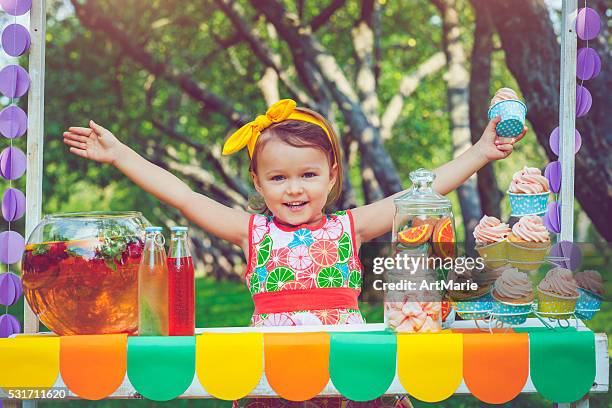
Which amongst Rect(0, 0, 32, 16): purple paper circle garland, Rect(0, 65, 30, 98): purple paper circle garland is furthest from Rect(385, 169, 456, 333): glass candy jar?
Rect(0, 0, 32, 16): purple paper circle garland

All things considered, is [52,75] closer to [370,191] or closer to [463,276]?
[370,191]

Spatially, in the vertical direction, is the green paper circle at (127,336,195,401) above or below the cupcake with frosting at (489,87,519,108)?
below

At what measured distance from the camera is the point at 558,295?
7.06 ft

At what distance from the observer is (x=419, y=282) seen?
6.97 ft

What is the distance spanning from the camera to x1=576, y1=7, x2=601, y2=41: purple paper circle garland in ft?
8.30

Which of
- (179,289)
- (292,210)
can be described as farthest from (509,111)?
(179,289)

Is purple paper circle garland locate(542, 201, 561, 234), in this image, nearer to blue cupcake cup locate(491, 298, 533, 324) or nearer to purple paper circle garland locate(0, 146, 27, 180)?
blue cupcake cup locate(491, 298, 533, 324)

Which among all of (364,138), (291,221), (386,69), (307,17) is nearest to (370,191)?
(364,138)

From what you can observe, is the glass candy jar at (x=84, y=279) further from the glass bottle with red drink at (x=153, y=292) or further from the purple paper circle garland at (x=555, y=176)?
the purple paper circle garland at (x=555, y=176)

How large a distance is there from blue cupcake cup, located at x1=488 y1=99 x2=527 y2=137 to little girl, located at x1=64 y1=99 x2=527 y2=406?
0.04 meters

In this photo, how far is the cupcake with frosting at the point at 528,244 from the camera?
2174 millimetres

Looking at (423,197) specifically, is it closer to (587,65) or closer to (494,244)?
(494,244)

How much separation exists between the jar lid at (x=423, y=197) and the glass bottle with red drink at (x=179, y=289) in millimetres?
604

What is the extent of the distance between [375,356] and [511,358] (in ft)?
1.11
